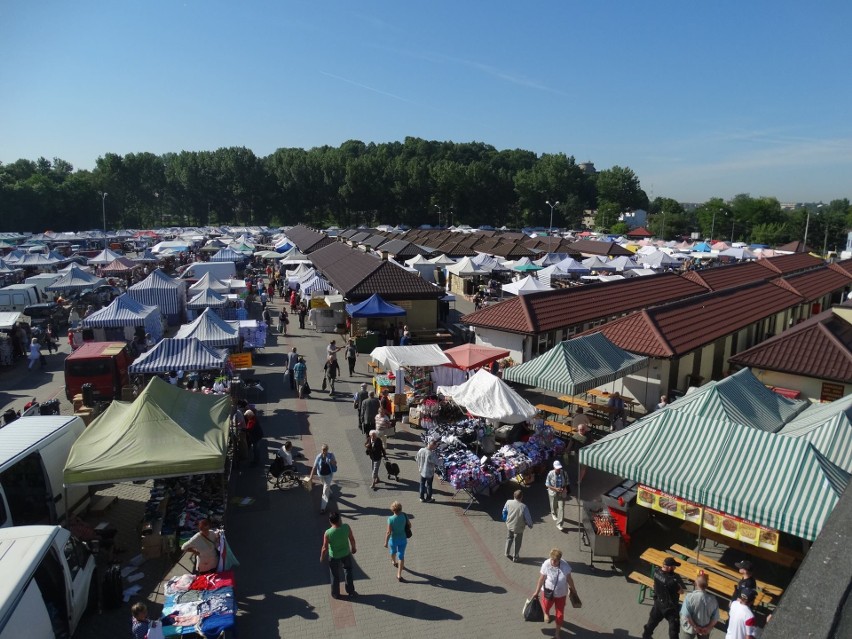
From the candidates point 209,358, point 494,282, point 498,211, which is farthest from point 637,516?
point 498,211

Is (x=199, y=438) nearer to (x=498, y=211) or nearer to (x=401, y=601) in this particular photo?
(x=401, y=601)

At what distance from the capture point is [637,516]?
31.6 feet

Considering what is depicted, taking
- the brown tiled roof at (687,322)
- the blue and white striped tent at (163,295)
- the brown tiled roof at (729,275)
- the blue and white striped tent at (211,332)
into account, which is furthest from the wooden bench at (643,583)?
the blue and white striped tent at (163,295)

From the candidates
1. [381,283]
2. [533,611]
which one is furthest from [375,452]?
[381,283]

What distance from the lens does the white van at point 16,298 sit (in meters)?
26.7

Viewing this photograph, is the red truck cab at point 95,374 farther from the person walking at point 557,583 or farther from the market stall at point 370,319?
the person walking at point 557,583

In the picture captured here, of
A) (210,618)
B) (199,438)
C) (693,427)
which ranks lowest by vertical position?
(210,618)

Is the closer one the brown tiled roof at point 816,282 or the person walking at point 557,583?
the person walking at point 557,583

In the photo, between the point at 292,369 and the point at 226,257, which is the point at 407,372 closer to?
the point at 292,369

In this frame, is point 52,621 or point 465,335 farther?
point 465,335

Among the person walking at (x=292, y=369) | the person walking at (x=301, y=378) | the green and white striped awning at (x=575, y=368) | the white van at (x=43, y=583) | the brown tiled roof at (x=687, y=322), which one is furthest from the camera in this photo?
the person walking at (x=292, y=369)

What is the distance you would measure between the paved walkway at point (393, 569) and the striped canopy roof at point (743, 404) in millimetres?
2936

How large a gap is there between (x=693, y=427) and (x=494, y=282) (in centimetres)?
2790

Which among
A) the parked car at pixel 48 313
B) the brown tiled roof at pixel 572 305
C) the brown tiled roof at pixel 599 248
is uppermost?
the brown tiled roof at pixel 599 248
